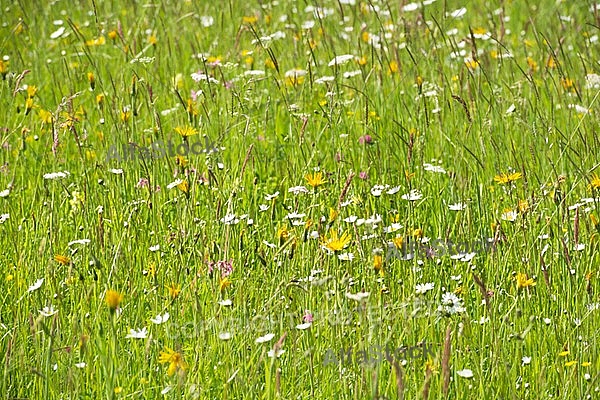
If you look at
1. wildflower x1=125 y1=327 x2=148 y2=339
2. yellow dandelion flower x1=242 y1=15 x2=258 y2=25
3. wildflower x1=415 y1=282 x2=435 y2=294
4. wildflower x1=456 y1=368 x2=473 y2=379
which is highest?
yellow dandelion flower x1=242 y1=15 x2=258 y2=25

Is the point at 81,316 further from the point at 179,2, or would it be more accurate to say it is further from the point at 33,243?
the point at 179,2

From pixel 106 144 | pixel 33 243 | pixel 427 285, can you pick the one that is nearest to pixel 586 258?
pixel 427 285

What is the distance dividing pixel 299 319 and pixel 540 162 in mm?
1135

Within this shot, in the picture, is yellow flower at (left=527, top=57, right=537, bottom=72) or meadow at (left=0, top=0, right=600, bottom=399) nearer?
meadow at (left=0, top=0, right=600, bottom=399)

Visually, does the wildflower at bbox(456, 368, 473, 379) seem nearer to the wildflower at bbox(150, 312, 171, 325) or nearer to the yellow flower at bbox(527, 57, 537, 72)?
the wildflower at bbox(150, 312, 171, 325)

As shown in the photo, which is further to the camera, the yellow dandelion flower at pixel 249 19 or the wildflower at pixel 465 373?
the yellow dandelion flower at pixel 249 19

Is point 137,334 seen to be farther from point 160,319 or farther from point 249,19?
point 249,19

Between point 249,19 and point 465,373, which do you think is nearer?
point 465,373

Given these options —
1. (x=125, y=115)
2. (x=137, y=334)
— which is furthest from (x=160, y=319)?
(x=125, y=115)

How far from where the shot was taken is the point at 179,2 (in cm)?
521

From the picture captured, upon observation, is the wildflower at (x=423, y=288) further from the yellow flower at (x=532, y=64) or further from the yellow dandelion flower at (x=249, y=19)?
the yellow dandelion flower at (x=249, y=19)

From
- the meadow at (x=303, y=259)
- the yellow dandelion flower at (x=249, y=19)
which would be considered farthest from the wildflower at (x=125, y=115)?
the yellow dandelion flower at (x=249, y=19)

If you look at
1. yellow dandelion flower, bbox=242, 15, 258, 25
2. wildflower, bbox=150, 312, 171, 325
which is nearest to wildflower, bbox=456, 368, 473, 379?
wildflower, bbox=150, 312, 171, 325

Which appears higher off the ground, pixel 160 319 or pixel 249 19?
pixel 249 19
